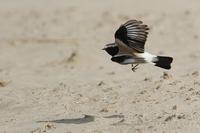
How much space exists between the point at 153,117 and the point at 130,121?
0.22 m

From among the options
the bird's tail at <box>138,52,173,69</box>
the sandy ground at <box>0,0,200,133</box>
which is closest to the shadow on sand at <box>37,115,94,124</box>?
the sandy ground at <box>0,0,200,133</box>

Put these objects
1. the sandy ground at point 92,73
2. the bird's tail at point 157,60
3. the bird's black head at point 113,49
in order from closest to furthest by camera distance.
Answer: the sandy ground at point 92,73 → the bird's tail at point 157,60 → the bird's black head at point 113,49

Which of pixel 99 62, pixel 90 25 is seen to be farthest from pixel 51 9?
pixel 99 62

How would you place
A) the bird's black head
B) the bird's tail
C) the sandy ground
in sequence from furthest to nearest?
the bird's black head
the bird's tail
the sandy ground

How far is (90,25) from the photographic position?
625 inches

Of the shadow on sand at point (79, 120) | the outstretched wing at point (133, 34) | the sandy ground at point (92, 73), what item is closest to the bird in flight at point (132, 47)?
the outstretched wing at point (133, 34)

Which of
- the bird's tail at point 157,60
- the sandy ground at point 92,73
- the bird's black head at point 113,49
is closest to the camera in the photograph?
the sandy ground at point 92,73

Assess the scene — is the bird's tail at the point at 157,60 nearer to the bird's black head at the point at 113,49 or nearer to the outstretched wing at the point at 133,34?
the outstretched wing at the point at 133,34

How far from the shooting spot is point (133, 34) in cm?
764

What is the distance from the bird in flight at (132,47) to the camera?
7.56 metres

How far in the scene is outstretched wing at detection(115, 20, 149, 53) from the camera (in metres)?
7.57

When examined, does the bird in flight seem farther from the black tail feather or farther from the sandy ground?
the sandy ground

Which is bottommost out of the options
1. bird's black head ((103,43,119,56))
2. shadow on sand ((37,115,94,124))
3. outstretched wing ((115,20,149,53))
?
shadow on sand ((37,115,94,124))

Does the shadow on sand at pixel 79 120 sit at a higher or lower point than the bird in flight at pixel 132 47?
lower
